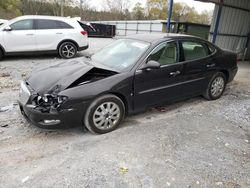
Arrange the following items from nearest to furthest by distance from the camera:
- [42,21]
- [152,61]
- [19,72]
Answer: [152,61], [19,72], [42,21]

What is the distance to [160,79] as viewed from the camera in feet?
12.4

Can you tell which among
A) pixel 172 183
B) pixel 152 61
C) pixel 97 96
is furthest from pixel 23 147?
pixel 152 61

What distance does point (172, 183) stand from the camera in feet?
8.08

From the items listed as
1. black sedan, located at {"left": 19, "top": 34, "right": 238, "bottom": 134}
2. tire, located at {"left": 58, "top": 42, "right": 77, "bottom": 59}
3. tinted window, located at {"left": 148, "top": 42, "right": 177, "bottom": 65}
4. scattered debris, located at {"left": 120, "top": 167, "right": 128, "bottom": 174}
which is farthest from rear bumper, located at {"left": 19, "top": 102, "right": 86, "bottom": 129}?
tire, located at {"left": 58, "top": 42, "right": 77, "bottom": 59}

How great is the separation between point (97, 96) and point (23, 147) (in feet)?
4.10

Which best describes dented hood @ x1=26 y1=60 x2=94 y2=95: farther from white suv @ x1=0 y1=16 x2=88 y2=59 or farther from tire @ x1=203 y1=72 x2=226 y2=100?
white suv @ x1=0 y1=16 x2=88 y2=59

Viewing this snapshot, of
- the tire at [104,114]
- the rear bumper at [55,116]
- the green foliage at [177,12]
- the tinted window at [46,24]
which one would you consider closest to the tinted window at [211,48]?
the tire at [104,114]

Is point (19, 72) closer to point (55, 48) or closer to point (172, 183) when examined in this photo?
point (55, 48)

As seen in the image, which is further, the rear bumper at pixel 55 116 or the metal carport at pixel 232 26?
the metal carport at pixel 232 26

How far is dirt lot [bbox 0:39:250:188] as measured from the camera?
249 cm

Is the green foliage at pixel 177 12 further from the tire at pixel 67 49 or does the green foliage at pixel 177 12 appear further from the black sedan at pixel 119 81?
the black sedan at pixel 119 81

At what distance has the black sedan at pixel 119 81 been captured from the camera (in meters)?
2.99

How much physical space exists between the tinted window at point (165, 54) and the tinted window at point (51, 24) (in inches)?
228

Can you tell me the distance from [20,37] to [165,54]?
611cm
